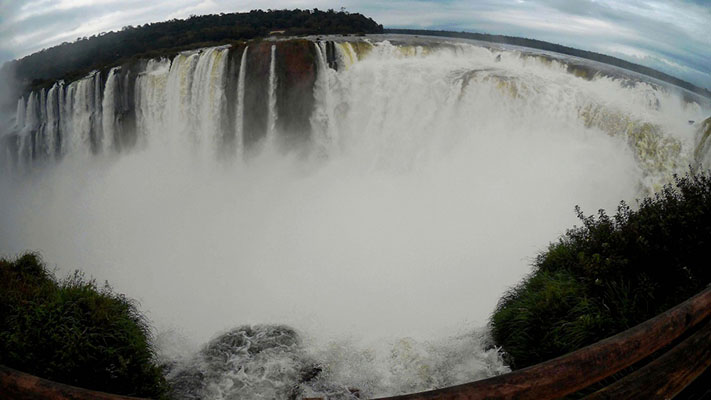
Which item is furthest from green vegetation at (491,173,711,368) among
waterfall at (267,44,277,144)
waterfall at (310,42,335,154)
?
waterfall at (267,44,277,144)

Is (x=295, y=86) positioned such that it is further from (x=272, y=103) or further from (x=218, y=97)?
(x=218, y=97)

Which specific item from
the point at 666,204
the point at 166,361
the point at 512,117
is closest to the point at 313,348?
the point at 166,361

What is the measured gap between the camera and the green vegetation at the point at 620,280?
4160 mm

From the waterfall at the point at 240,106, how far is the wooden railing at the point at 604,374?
1700 cm

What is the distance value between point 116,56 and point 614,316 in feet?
180

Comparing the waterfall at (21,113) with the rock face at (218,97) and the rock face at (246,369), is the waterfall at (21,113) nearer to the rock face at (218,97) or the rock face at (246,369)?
the rock face at (218,97)

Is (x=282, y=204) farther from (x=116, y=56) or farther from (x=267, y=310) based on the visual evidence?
(x=116, y=56)

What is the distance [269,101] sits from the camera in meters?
17.5

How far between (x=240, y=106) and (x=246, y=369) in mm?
13517

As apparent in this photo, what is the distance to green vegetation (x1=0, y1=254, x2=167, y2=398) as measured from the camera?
14.1 ft

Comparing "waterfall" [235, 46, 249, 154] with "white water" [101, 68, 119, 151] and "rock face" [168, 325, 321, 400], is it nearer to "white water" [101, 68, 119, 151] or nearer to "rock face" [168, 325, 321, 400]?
"white water" [101, 68, 119, 151]

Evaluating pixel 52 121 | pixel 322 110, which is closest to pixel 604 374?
pixel 322 110

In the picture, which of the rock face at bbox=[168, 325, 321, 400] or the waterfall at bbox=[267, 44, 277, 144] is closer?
the rock face at bbox=[168, 325, 321, 400]

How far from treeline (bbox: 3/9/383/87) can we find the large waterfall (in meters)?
21.1
